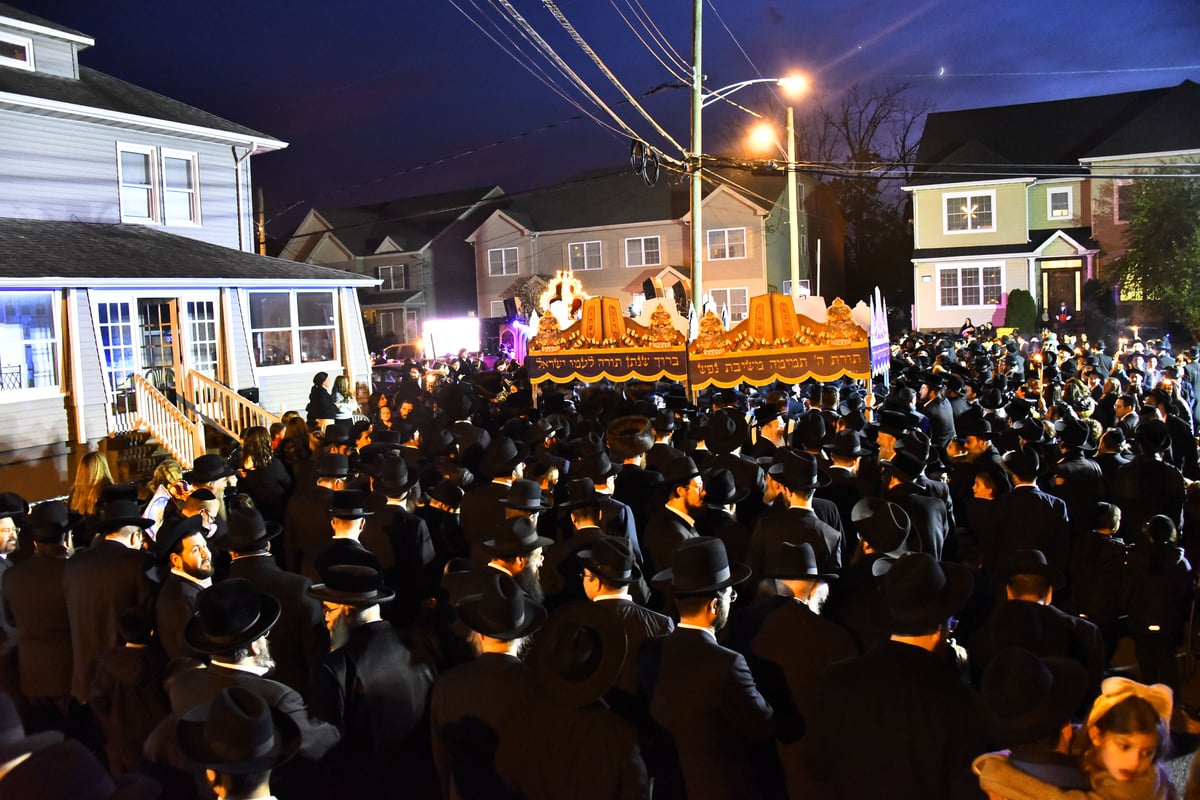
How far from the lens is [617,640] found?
132 inches

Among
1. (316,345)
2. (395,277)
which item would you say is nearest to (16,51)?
(316,345)

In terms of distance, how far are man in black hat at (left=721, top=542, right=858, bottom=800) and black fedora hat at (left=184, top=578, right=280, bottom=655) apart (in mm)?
2045

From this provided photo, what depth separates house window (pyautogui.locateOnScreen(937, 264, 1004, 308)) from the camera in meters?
38.2

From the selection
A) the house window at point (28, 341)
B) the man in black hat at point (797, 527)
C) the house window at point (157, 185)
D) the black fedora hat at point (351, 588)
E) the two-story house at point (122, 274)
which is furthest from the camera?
the house window at point (157, 185)

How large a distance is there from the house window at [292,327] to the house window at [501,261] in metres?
27.7

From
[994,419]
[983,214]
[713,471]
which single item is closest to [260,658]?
[713,471]

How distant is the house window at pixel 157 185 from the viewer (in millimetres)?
19734

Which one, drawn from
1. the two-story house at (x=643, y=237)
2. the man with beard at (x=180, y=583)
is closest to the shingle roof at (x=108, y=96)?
the man with beard at (x=180, y=583)

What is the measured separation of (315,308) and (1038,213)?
30892 mm

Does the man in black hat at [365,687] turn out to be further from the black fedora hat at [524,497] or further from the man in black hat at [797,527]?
the man in black hat at [797,527]

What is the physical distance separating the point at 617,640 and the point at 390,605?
327 centimetres

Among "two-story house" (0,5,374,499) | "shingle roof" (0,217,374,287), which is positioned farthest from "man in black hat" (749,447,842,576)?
"shingle roof" (0,217,374,287)

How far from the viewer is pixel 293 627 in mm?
4730

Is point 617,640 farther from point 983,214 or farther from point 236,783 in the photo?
point 983,214
